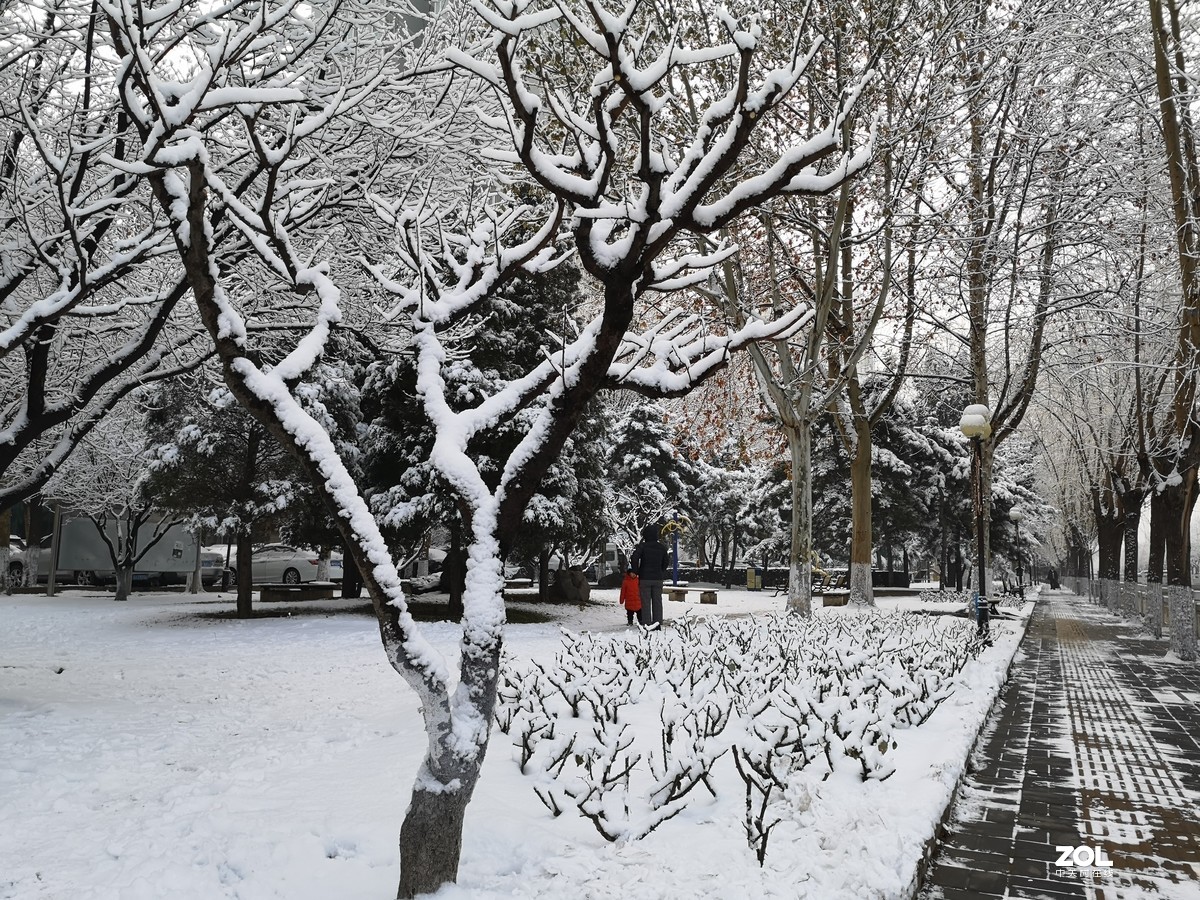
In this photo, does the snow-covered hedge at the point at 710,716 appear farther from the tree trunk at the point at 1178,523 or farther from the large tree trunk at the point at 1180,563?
the tree trunk at the point at 1178,523

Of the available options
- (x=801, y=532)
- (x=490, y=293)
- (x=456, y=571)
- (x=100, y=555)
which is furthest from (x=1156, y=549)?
(x=100, y=555)

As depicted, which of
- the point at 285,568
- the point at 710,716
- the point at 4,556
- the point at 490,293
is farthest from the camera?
the point at 285,568

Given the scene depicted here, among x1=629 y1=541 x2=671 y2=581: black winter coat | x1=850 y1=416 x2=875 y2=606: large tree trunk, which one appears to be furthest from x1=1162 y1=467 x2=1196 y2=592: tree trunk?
x1=629 y1=541 x2=671 y2=581: black winter coat

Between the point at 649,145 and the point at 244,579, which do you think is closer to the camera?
the point at 649,145

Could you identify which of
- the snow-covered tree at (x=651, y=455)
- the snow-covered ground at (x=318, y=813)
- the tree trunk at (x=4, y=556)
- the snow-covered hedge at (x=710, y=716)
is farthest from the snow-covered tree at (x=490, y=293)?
the snow-covered tree at (x=651, y=455)

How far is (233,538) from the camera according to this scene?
18969 mm

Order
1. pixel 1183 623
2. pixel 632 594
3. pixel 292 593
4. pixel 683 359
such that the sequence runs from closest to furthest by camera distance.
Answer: pixel 683 359 → pixel 1183 623 → pixel 632 594 → pixel 292 593

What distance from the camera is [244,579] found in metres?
19.5

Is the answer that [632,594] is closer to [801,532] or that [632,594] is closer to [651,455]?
[801,532]

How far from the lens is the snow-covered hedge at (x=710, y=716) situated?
16.3 feet

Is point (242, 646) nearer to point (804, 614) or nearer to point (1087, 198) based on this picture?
point (804, 614)

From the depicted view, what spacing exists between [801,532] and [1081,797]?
30.2ft

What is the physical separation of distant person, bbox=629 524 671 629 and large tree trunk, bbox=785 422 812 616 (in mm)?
2218

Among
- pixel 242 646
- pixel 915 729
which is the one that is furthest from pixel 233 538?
pixel 915 729
